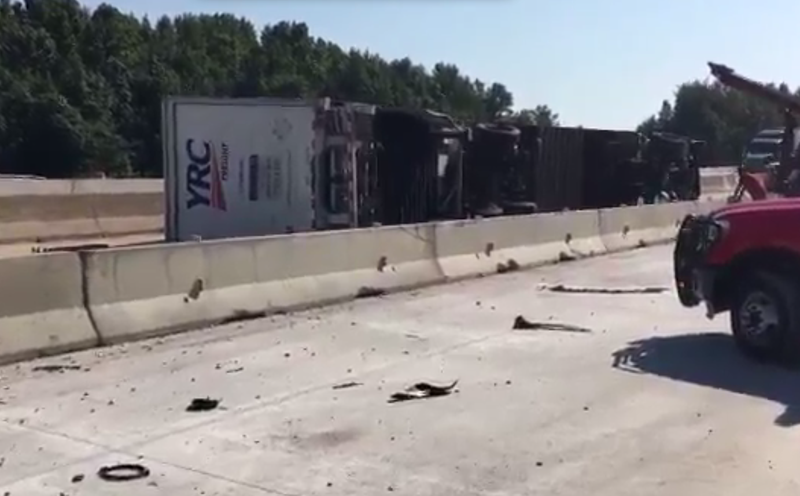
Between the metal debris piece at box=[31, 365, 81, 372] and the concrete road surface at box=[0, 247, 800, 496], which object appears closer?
the concrete road surface at box=[0, 247, 800, 496]

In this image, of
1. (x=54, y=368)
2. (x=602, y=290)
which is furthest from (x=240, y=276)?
(x=602, y=290)

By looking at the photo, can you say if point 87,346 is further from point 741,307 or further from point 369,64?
point 369,64

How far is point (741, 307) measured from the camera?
10289 millimetres

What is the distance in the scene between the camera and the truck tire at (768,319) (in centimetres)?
991

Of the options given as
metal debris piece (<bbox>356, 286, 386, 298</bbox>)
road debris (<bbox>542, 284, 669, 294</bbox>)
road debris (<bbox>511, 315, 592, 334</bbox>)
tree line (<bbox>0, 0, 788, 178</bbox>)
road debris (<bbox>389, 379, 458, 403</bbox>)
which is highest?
tree line (<bbox>0, 0, 788, 178</bbox>)

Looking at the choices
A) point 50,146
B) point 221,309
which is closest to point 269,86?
point 50,146

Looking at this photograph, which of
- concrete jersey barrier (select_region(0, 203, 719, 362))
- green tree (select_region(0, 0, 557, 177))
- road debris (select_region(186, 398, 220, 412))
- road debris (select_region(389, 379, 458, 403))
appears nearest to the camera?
road debris (select_region(186, 398, 220, 412))

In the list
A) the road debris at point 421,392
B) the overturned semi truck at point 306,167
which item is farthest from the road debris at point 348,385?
the overturned semi truck at point 306,167

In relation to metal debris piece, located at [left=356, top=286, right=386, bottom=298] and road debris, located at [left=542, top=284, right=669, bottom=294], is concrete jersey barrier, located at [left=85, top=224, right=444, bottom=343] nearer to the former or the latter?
metal debris piece, located at [left=356, top=286, right=386, bottom=298]

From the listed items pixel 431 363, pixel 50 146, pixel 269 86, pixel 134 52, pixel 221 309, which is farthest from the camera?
pixel 269 86

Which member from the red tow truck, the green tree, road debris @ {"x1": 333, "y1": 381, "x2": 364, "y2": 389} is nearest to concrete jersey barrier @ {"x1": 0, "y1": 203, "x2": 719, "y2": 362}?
road debris @ {"x1": 333, "y1": 381, "x2": 364, "y2": 389}

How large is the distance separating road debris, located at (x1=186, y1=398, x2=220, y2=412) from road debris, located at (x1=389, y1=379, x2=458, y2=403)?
1160 mm

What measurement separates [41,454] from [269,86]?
3548 inches

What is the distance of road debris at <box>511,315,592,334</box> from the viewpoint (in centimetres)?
1167
